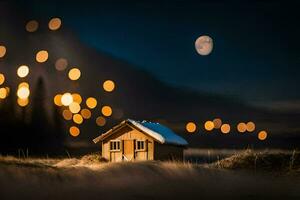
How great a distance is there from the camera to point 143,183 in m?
14.2

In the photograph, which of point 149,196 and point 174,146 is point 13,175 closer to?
point 149,196

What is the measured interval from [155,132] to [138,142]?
1.64 m

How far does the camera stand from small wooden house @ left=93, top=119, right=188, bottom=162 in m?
36.1

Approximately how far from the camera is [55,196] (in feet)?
39.5

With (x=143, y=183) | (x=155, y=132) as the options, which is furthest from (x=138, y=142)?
(x=143, y=183)

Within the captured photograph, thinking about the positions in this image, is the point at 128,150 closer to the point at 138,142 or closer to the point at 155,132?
the point at 138,142

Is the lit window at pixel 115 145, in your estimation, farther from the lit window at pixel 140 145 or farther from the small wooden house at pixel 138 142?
the lit window at pixel 140 145

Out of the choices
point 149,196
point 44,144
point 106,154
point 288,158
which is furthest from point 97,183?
point 44,144

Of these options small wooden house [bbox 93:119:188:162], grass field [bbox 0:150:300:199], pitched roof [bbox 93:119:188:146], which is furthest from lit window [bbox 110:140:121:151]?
grass field [bbox 0:150:300:199]

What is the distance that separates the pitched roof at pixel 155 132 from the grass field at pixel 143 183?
61.3ft

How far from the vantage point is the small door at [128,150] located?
121 ft

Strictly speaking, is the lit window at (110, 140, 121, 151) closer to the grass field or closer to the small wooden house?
the small wooden house

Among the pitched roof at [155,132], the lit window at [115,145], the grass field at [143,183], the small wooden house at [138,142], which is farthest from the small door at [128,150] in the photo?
the grass field at [143,183]

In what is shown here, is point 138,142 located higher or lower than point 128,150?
higher
